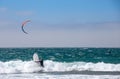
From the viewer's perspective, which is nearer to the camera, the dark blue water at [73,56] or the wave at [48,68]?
the wave at [48,68]

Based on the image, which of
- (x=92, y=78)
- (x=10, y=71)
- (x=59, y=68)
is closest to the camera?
(x=92, y=78)

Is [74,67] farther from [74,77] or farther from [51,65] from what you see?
[74,77]

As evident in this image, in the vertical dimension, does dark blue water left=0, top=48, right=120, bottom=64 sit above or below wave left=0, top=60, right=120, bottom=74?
above

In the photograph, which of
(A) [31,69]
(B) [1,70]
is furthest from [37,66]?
(B) [1,70]

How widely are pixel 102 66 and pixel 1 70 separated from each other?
864 cm

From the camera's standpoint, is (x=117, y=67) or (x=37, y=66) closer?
(x=37, y=66)

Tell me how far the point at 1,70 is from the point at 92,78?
8830mm

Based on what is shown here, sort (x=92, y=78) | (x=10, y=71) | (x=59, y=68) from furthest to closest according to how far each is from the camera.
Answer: (x=59, y=68)
(x=10, y=71)
(x=92, y=78)

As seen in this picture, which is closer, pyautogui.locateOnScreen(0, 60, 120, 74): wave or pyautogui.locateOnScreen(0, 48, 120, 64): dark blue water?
pyautogui.locateOnScreen(0, 60, 120, 74): wave

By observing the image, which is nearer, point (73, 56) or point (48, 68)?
point (48, 68)

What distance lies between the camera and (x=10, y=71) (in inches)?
1173

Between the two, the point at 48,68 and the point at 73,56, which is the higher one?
the point at 73,56

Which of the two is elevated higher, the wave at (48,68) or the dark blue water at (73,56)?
the dark blue water at (73,56)

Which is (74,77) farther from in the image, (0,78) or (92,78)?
(0,78)
